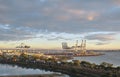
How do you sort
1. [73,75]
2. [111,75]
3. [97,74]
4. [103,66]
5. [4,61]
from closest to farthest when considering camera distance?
[111,75] < [97,74] < [73,75] < [103,66] < [4,61]

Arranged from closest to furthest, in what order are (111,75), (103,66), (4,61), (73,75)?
(111,75)
(73,75)
(103,66)
(4,61)

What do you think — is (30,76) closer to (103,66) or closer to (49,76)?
(49,76)

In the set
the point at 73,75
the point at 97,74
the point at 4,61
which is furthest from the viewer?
the point at 4,61

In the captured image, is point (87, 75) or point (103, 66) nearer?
point (87, 75)

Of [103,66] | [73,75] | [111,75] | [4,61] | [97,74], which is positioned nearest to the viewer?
[111,75]

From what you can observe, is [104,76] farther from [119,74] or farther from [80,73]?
[80,73]

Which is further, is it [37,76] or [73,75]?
[73,75]

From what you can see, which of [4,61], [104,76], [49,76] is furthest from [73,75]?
[4,61]

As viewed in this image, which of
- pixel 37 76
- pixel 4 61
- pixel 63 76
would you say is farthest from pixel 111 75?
pixel 4 61
